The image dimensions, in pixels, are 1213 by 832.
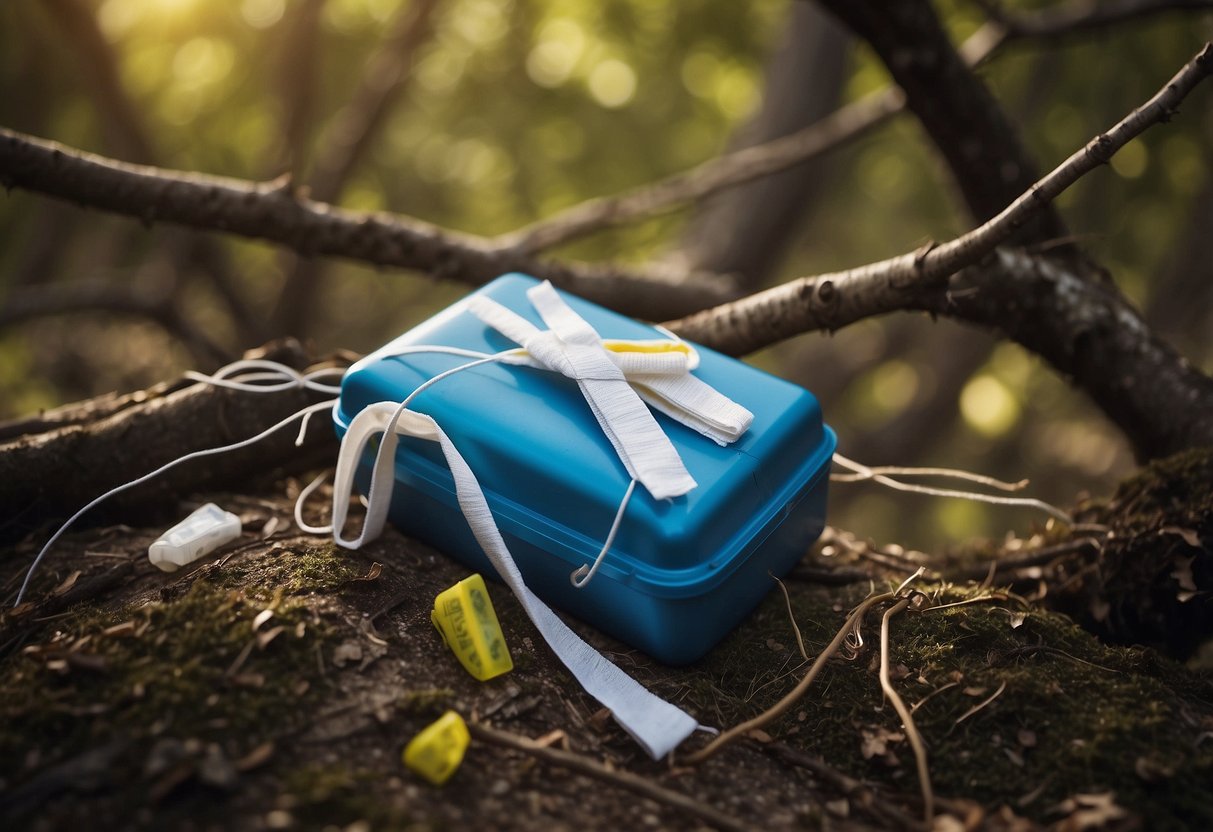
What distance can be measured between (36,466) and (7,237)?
23.8ft

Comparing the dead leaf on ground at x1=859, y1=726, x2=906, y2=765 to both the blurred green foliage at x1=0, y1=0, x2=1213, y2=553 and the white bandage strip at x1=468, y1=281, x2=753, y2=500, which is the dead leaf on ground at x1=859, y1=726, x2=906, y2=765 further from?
the blurred green foliage at x1=0, y1=0, x2=1213, y2=553

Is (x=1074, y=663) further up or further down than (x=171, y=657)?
further up

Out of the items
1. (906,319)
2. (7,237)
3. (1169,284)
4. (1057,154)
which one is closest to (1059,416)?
(906,319)

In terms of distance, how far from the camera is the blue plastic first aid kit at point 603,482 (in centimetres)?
193

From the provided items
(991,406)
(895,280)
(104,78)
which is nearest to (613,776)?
(895,280)

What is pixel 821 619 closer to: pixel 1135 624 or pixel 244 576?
pixel 1135 624

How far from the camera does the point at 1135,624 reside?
7.91 ft

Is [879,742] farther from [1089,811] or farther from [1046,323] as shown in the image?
[1046,323]

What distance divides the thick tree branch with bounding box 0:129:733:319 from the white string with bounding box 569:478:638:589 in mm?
1756

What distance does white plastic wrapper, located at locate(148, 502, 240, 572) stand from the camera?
223cm

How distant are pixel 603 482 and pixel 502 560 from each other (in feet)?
1.05

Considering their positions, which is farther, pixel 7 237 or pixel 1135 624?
pixel 7 237

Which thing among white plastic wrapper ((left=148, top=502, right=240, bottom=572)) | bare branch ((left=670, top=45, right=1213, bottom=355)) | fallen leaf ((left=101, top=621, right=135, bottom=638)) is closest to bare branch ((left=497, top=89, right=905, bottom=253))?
bare branch ((left=670, top=45, right=1213, bottom=355))

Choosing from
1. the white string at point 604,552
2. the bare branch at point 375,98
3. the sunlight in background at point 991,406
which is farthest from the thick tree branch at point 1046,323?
the sunlight in background at point 991,406
